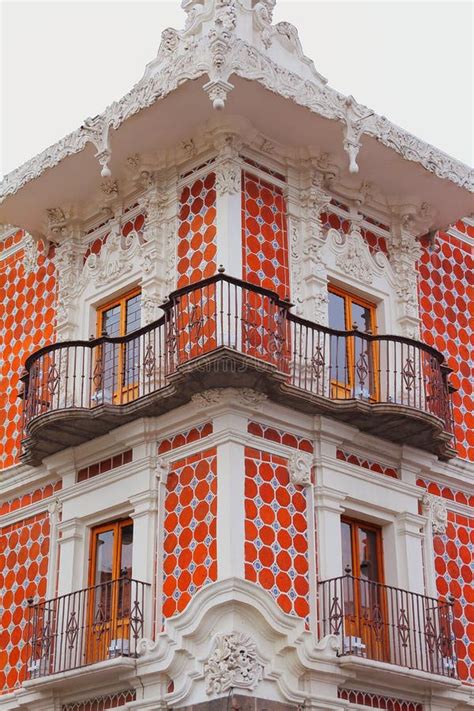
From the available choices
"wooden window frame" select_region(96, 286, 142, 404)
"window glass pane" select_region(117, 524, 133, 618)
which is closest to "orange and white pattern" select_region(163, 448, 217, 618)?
"window glass pane" select_region(117, 524, 133, 618)

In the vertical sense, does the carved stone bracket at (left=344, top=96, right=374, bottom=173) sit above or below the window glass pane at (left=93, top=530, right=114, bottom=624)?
above

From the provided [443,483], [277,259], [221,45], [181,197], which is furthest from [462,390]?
[221,45]

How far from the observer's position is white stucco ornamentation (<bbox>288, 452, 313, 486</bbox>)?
14891mm

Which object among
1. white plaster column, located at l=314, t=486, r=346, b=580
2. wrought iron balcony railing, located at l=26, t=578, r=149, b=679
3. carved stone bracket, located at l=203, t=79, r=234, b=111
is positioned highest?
carved stone bracket, located at l=203, t=79, r=234, b=111

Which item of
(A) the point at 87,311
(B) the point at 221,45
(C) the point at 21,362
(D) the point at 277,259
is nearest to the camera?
(B) the point at 221,45

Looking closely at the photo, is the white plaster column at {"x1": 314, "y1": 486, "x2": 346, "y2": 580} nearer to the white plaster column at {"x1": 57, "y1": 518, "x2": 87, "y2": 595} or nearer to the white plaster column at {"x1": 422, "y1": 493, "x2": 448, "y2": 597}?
the white plaster column at {"x1": 422, "y1": 493, "x2": 448, "y2": 597}

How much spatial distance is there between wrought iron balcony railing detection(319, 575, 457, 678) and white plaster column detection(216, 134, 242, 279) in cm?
410

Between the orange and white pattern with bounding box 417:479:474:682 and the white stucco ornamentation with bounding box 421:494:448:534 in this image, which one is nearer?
the orange and white pattern with bounding box 417:479:474:682

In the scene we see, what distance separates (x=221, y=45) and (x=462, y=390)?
629 cm

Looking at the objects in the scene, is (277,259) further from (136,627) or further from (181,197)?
(136,627)

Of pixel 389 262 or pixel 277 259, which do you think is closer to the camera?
pixel 277 259

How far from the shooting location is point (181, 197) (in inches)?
658

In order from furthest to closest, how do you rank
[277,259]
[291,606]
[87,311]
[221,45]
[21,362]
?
1. [21,362]
2. [87,311]
3. [277,259]
4. [221,45]
5. [291,606]

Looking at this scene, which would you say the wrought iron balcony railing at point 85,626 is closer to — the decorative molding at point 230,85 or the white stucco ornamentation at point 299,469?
the white stucco ornamentation at point 299,469
